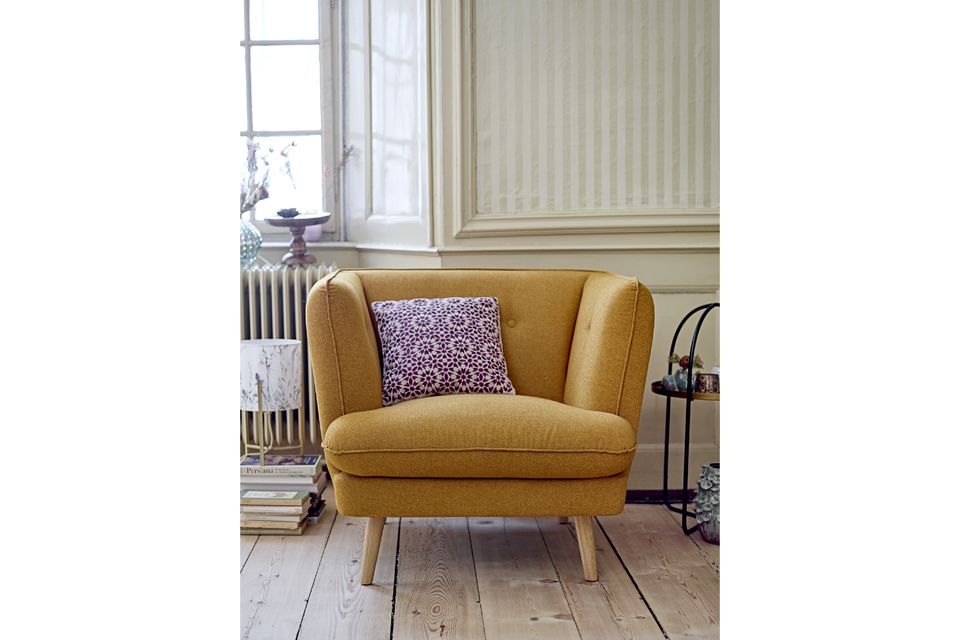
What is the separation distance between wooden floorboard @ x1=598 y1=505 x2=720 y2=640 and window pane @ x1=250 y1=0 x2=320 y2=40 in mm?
2547

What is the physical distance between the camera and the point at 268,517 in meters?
3.05

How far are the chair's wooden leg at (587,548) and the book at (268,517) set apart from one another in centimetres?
99

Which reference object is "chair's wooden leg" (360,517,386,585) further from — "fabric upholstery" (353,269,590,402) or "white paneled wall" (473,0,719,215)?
"white paneled wall" (473,0,719,215)

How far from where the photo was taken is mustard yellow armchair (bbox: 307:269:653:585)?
251 centimetres

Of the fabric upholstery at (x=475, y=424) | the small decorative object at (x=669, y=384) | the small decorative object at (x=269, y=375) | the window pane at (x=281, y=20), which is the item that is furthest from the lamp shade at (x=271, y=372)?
the window pane at (x=281, y=20)

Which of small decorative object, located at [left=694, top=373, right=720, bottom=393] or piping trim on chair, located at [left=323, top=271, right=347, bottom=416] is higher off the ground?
piping trim on chair, located at [left=323, top=271, right=347, bottom=416]

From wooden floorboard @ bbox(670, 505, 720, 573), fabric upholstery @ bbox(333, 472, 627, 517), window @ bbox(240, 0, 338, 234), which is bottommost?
wooden floorboard @ bbox(670, 505, 720, 573)

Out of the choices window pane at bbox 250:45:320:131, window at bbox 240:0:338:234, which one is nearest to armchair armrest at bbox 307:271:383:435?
window at bbox 240:0:338:234

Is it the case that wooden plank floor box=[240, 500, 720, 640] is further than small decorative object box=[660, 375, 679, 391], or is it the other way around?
small decorative object box=[660, 375, 679, 391]
